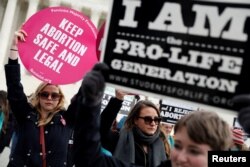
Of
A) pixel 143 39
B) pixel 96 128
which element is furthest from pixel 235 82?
pixel 96 128

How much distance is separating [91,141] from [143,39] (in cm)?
56

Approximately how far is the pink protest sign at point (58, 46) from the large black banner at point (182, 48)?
143cm

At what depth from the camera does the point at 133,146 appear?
3.29 m

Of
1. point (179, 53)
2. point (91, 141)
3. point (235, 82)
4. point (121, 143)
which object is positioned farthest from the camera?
point (121, 143)

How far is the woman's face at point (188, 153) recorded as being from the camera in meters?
1.86

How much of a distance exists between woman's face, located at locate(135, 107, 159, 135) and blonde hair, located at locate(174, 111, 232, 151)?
1.38 meters

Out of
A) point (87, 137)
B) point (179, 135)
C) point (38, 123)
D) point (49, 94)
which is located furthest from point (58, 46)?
point (179, 135)

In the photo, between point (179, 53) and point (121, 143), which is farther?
point (121, 143)

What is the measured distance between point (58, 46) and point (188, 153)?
1.84 m

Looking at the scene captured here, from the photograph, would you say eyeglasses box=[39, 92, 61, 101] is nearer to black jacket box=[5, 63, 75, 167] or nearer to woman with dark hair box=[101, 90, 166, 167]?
black jacket box=[5, 63, 75, 167]

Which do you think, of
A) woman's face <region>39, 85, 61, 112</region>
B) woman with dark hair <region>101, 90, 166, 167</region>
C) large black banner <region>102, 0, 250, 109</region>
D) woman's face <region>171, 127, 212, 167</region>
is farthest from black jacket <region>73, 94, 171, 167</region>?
woman's face <region>39, 85, 61, 112</region>

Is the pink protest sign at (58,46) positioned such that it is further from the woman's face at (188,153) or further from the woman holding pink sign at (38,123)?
the woman's face at (188,153)

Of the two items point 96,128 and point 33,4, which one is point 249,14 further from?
point 33,4

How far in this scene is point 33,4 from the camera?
29500 millimetres
